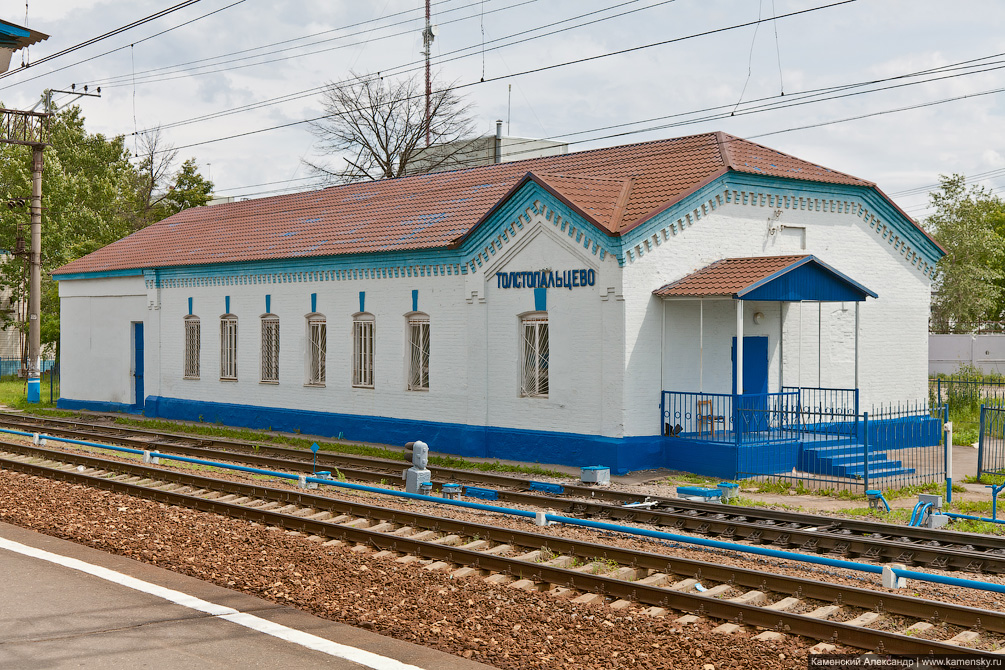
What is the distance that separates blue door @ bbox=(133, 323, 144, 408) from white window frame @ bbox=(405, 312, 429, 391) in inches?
497

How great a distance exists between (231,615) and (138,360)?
82.2 feet

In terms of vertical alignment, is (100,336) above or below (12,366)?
above

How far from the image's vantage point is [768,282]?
1844 centimetres

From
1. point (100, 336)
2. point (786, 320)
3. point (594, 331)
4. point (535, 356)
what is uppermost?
point (786, 320)

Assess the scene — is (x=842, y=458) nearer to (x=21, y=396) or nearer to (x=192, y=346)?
(x=192, y=346)

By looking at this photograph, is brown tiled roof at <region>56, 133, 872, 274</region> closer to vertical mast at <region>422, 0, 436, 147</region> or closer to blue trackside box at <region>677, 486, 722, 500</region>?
blue trackside box at <region>677, 486, 722, 500</region>

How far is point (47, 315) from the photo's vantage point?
48344 mm

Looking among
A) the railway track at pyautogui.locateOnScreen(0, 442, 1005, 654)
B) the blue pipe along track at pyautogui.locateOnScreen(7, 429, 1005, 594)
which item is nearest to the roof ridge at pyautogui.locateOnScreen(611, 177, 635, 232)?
the blue pipe along track at pyautogui.locateOnScreen(7, 429, 1005, 594)

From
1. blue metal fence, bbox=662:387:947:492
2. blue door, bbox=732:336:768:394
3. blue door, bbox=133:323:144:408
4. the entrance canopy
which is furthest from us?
blue door, bbox=133:323:144:408

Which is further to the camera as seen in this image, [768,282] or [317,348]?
[317,348]

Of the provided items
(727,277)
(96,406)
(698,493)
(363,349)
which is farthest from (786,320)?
(96,406)

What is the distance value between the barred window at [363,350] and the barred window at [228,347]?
17.4 ft

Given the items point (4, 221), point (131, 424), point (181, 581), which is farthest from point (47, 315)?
point (181, 581)

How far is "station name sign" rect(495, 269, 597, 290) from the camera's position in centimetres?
1933
